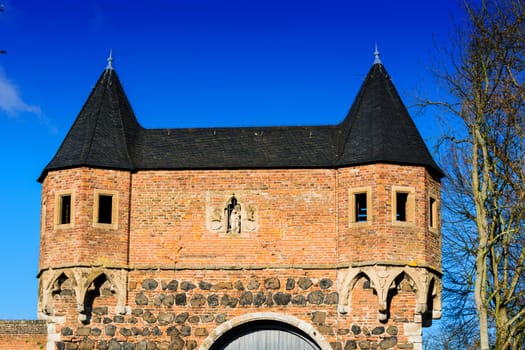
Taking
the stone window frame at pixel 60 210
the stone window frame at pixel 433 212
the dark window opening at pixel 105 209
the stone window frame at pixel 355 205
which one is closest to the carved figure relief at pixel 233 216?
the stone window frame at pixel 355 205

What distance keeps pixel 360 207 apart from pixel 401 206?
1.16 meters

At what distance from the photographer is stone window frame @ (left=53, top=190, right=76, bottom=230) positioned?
28922 mm

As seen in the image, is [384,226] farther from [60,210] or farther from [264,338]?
[60,210]

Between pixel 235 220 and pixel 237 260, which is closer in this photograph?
pixel 237 260

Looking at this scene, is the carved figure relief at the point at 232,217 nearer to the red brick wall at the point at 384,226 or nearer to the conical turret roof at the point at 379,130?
the red brick wall at the point at 384,226

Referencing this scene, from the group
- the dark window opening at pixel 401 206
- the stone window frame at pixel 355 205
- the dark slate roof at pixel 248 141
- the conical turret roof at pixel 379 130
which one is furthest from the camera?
the dark slate roof at pixel 248 141

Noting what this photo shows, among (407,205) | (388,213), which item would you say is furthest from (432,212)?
(388,213)

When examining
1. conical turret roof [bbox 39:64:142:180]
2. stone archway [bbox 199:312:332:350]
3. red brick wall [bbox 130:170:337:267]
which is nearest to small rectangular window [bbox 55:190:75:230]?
conical turret roof [bbox 39:64:142:180]

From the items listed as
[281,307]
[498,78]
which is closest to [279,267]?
[281,307]

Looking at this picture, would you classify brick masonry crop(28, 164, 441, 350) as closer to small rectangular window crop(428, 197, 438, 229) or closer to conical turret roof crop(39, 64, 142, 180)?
small rectangular window crop(428, 197, 438, 229)

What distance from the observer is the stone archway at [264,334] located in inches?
1112

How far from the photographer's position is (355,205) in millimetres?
28703

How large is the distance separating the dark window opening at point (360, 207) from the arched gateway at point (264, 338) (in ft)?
11.2

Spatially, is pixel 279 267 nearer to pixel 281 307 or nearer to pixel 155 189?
pixel 281 307
